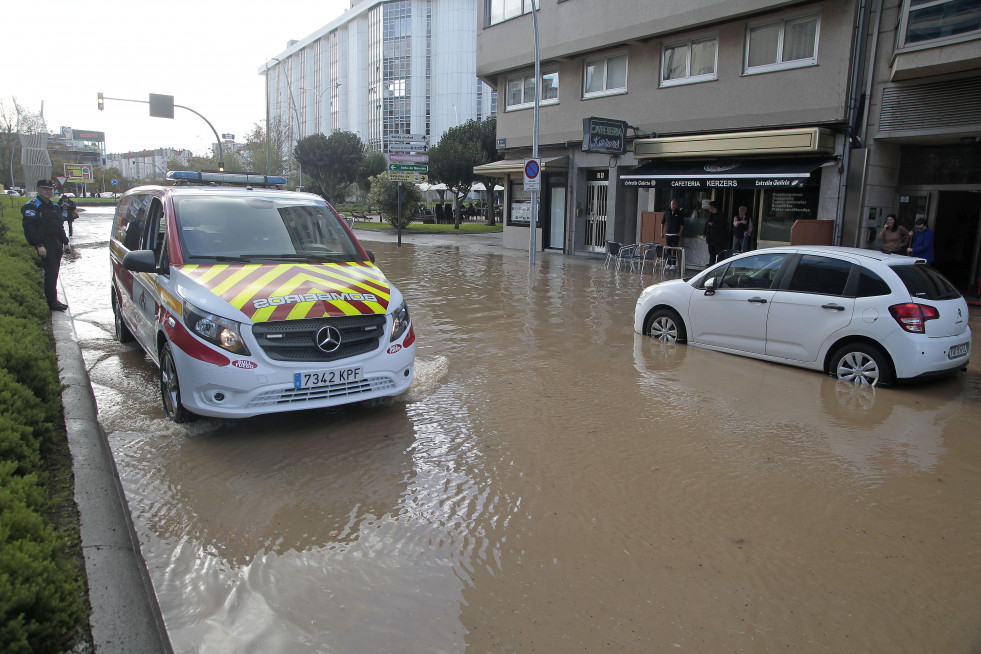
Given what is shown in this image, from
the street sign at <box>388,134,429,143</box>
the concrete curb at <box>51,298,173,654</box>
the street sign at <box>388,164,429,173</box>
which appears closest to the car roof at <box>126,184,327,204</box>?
the concrete curb at <box>51,298,173,654</box>

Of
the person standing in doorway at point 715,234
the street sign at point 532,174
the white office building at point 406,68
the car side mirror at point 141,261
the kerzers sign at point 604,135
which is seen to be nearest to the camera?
the car side mirror at point 141,261

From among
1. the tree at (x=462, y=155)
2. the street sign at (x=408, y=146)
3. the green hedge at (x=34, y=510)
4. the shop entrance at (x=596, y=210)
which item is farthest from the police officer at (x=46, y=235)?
the street sign at (x=408, y=146)

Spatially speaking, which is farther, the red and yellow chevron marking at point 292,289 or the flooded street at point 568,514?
the red and yellow chevron marking at point 292,289

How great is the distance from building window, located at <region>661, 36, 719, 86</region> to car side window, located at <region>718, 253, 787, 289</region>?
11.2 m

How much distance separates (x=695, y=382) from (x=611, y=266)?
12.7m

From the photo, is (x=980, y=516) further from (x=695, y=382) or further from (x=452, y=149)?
Result: (x=452, y=149)

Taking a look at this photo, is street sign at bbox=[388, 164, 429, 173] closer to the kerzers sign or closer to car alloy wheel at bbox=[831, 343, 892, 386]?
the kerzers sign

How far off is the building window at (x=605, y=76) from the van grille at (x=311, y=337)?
1727 cm

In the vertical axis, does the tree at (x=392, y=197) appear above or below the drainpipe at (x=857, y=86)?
below

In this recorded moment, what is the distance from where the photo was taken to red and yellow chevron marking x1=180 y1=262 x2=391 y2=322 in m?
5.27

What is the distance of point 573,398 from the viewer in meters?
6.86

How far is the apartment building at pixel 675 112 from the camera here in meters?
15.5

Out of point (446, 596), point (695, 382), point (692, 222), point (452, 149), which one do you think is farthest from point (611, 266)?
point (452, 149)

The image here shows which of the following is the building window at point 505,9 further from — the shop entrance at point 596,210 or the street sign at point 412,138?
the street sign at point 412,138
